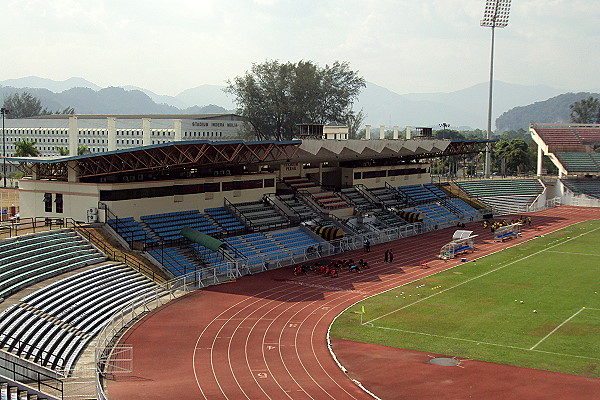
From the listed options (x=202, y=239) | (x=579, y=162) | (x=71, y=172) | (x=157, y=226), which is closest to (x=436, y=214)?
(x=579, y=162)

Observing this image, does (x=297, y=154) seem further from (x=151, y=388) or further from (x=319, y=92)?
(x=319, y=92)

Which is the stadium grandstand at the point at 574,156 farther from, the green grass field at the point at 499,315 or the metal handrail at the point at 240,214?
the metal handrail at the point at 240,214

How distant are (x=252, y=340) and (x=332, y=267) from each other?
17362 mm

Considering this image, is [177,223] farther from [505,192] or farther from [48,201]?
[505,192]

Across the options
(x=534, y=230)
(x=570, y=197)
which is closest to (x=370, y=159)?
(x=534, y=230)

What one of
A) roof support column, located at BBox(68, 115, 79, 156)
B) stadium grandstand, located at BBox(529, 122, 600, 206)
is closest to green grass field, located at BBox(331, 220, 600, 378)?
roof support column, located at BBox(68, 115, 79, 156)

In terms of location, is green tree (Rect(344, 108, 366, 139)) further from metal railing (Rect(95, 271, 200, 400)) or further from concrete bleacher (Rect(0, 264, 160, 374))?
concrete bleacher (Rect(0, 264, 160, 374))

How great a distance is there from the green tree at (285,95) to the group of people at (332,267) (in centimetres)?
5577

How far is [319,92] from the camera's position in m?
108

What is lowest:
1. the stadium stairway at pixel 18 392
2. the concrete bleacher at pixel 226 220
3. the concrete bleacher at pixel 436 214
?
the stadium stairway at pixel 18 392

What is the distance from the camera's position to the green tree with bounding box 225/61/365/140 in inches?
4171

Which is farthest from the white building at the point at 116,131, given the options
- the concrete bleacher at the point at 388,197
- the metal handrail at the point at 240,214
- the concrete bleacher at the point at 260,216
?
the metal handrail at the point at 240,214

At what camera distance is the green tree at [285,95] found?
10594 cm

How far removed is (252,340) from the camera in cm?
3425
